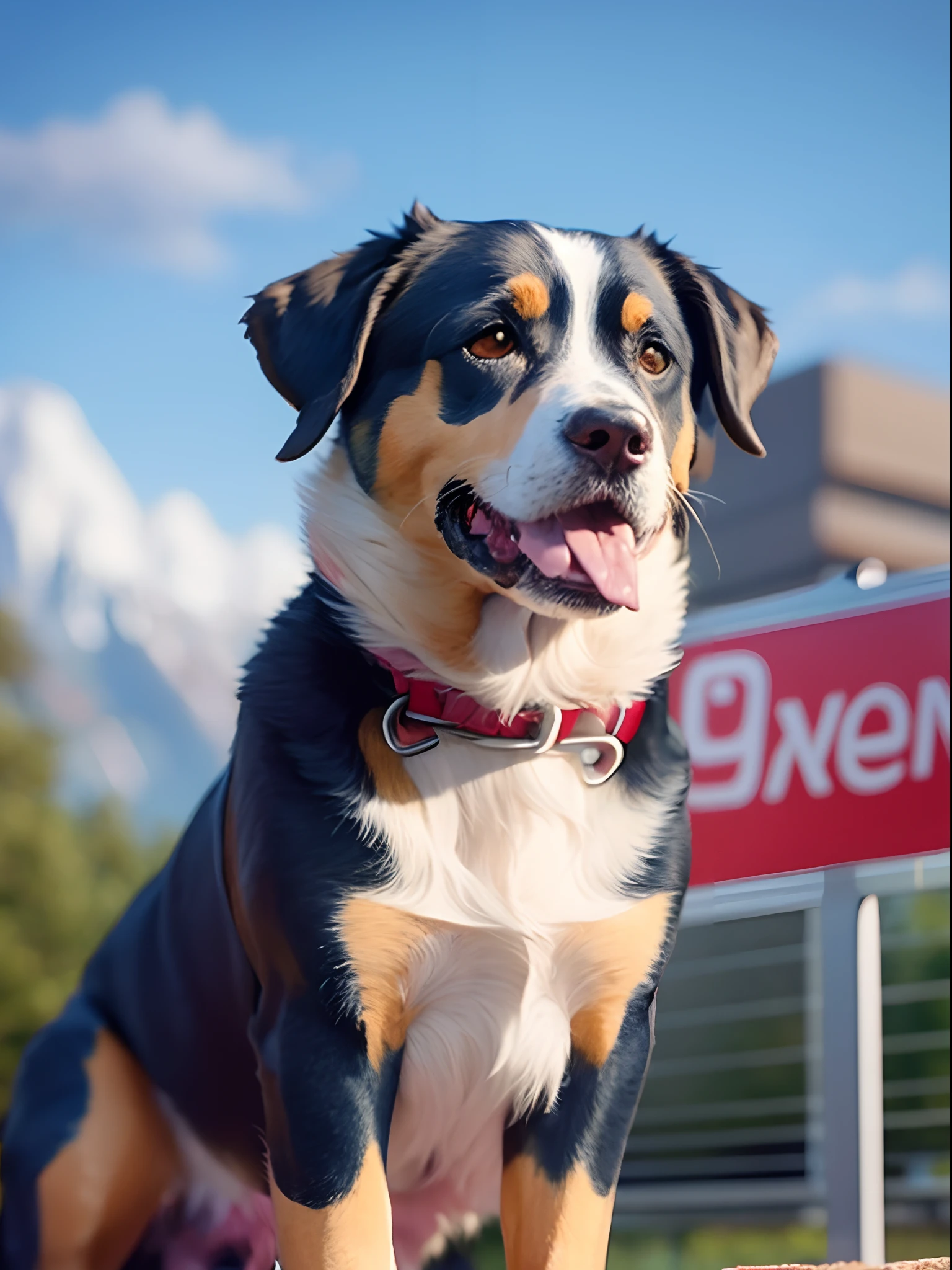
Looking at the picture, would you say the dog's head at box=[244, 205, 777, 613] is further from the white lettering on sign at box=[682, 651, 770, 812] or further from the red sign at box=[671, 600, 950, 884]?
the white lettering on sign at box=[682, 651, 770, 812]

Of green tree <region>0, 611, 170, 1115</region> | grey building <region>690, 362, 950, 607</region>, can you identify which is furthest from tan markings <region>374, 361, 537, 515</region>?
grey building <region>690, 362, 950, 607</region>

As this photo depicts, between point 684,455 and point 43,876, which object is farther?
point 43,876

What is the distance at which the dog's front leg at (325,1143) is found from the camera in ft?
4.65

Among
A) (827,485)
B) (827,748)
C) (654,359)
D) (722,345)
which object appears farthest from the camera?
(827,485)

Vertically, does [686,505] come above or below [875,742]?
above

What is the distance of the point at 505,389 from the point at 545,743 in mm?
482

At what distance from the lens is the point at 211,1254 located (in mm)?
1886

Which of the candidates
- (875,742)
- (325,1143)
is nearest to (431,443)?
(325,1143)

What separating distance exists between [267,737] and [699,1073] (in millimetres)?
7958

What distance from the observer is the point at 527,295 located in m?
1.64

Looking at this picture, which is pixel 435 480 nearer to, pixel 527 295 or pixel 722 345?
pixel 527 295

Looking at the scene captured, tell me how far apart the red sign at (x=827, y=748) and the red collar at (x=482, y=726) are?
1.75m

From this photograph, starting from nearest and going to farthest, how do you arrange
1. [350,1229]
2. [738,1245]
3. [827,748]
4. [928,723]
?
[350,1229] → [928,723] → [827,748] → [738,1245]

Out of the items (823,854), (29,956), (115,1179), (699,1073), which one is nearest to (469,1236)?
(115,1179)
